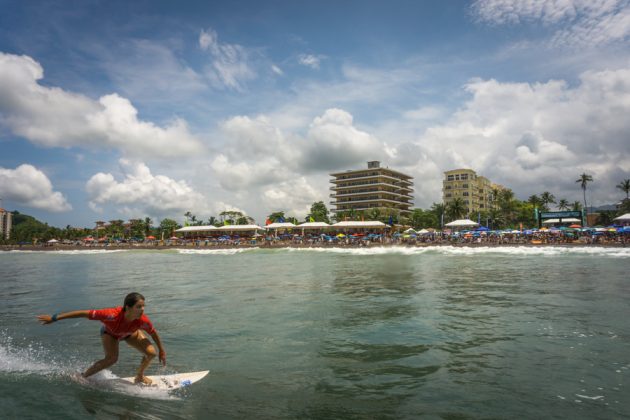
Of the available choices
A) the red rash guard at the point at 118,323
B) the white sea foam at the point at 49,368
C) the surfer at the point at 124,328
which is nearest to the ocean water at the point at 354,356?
the white sea foam at the point at 49,368

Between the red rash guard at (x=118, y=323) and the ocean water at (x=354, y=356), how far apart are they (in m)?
0.79

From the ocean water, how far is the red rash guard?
79 cm

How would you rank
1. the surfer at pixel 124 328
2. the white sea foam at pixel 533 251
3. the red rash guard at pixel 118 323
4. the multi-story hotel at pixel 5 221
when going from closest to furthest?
the surfer at pixel 124 328, the red rash guard at pixel 118 323, the white sea foam at pixel 533 251, the multi-story hotel at pixel 5 221

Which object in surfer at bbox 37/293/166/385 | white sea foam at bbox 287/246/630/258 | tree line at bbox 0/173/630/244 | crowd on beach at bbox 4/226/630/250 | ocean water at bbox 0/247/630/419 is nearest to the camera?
ocean water at bbox 0/247/630/419

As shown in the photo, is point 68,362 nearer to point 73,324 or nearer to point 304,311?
point 73,324

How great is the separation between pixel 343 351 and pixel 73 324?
7.96 meters

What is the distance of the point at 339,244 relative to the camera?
60312mm

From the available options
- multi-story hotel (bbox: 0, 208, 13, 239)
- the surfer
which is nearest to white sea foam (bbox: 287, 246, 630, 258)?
the surfer

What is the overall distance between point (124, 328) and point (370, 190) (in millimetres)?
113624

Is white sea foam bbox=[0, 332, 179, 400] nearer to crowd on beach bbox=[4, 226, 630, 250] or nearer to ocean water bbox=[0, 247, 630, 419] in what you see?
ocean water bbox=[0, 247, 630, 419]

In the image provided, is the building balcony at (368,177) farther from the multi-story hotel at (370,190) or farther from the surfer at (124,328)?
the surfer at (124,328)

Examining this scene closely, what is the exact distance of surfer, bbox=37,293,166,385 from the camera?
5511 millimetres

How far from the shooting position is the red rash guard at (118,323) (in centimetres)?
562

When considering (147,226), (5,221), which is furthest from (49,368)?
(5,221)
